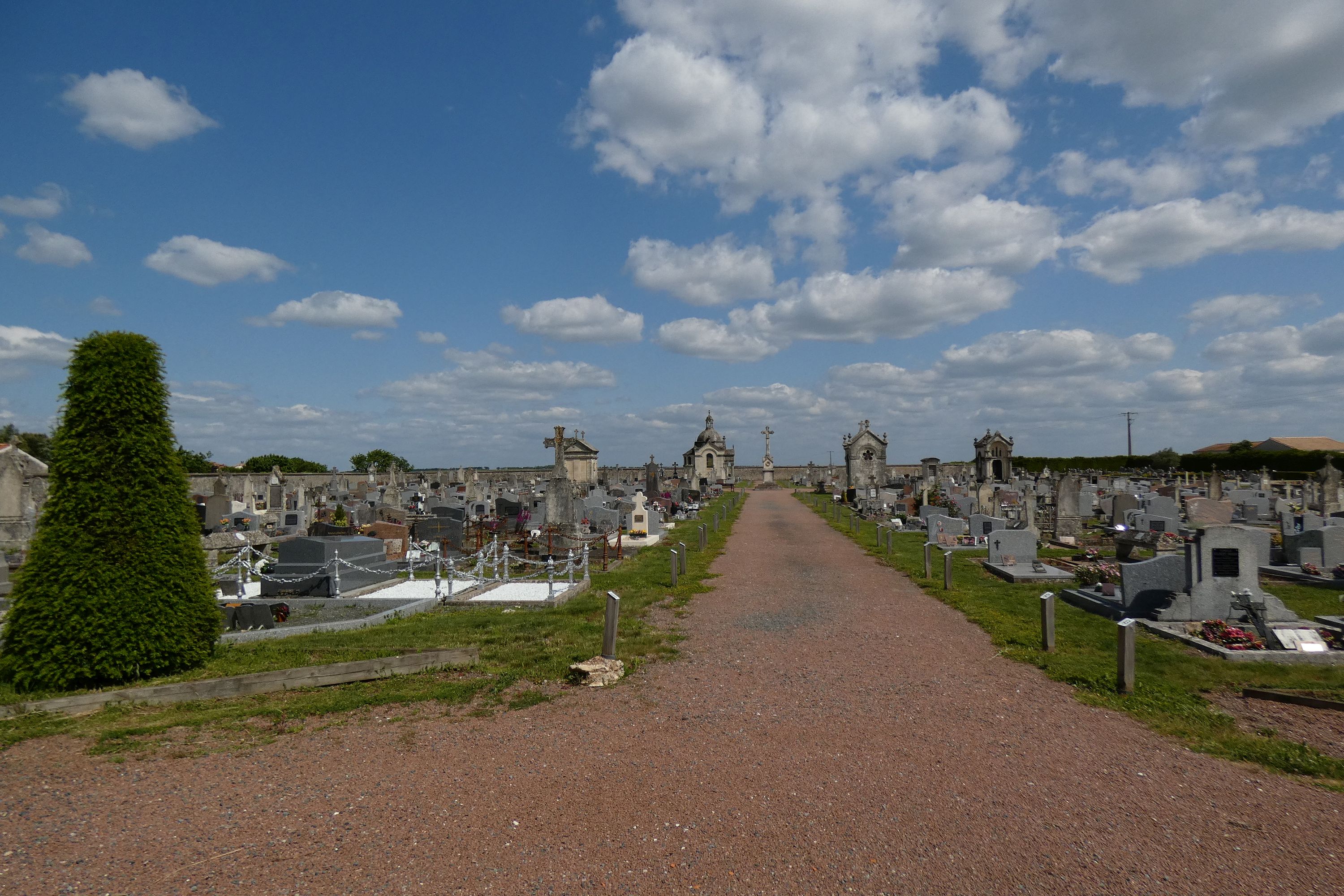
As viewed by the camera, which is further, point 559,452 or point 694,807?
point 559,452

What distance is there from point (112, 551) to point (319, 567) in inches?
237

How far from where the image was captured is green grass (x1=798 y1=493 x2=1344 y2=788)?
5555 millimetres

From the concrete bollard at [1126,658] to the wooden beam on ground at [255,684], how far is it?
7.31m

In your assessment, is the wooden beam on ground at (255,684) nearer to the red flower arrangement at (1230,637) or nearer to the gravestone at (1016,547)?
the red flower arrangement at (1230,637)

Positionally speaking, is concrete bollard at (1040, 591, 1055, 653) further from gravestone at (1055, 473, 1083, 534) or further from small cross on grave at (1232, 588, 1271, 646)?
gravestone at (1055, 473, 1083, 534)

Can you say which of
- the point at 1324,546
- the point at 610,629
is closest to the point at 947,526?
the point at 1324,546

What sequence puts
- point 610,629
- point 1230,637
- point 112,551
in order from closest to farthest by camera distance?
point 112,551
point 610,629
point 1230,637

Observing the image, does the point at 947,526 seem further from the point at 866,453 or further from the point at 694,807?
the point at 866,453

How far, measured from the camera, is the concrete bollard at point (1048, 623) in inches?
339

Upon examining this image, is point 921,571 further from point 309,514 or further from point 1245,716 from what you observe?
point 309,514

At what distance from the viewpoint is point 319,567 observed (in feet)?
42.7

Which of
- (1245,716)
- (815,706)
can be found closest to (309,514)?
(815,706)

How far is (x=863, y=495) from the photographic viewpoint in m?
34.1

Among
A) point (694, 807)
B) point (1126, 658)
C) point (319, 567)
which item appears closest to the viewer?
point (694, 807)
